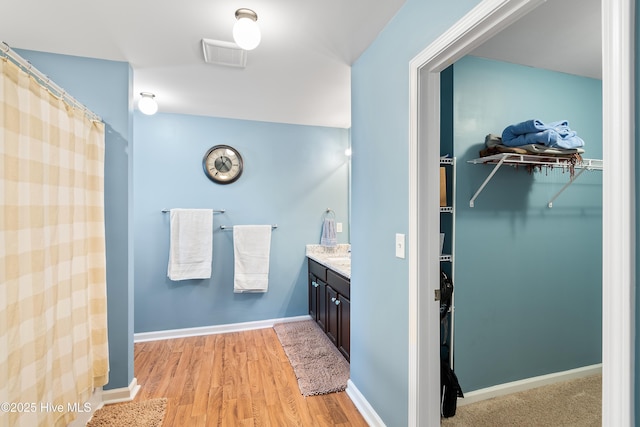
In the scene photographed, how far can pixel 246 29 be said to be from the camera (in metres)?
1.54

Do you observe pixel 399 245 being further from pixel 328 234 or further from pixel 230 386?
pixel 328 234

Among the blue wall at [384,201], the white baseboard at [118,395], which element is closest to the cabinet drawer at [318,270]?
the blue wall at [384,201]

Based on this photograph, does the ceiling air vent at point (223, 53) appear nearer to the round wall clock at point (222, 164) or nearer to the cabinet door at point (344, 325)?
the round wall clock at point (222, 164)

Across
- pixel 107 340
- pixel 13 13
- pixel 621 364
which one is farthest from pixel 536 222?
pixel 13 13

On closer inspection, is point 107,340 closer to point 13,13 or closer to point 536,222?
point 13,13

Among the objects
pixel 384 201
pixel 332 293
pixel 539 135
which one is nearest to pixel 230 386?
pixel 332 293

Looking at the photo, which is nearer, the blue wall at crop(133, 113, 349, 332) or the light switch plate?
the light switch plate

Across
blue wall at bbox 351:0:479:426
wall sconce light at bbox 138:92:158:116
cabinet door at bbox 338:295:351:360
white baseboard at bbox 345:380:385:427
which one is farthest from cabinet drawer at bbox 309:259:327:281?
wall sconce light at bbox 138:92:158:116

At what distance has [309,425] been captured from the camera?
1883 mm

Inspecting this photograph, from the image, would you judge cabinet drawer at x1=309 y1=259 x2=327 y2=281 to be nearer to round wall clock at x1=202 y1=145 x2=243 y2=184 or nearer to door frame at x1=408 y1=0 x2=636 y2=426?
round wall clock at x1=202 y1=145 x2=243 y2=184

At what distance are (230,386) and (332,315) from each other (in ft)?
3.34

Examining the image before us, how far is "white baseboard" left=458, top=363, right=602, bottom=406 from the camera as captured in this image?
2076 mm

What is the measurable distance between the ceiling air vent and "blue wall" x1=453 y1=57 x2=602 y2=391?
140cm

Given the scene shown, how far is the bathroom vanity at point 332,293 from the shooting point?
8.42ft
